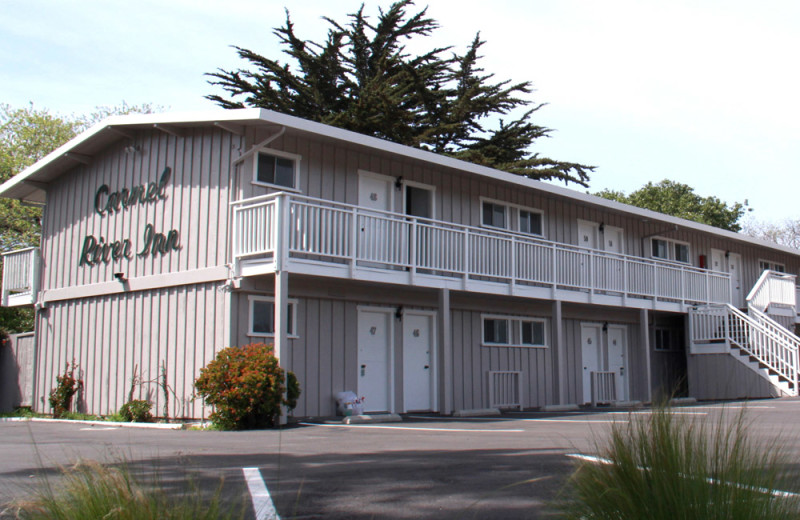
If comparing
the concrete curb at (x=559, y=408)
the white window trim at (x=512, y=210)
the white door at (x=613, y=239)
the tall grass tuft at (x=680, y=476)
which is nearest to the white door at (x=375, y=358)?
the concrete curb at (x=559, y=408)

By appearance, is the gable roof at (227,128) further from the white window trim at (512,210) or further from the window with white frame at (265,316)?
the window with white frame at (265,316)

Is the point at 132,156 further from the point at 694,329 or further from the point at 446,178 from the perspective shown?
the point at 694,329

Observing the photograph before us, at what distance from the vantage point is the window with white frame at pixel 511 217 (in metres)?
19.5

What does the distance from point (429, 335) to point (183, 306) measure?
17.1 feet

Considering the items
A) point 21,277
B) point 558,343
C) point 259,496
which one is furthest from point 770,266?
point 259,496

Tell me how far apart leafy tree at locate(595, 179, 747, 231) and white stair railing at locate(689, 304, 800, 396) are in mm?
24810

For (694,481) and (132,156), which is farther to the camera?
(132,156)

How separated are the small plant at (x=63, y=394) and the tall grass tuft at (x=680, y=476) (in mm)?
15757

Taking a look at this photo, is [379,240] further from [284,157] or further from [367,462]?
[367,462]

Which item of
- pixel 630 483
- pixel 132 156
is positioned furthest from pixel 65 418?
pixel 630 483

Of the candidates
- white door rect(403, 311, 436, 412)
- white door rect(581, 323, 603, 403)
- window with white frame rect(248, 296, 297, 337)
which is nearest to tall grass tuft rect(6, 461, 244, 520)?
window with white frame rect(248, 296, 297, 337)

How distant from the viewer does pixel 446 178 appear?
18.4m

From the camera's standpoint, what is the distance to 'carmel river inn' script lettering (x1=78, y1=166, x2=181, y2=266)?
16.3 meters

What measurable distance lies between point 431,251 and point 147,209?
230 inches
